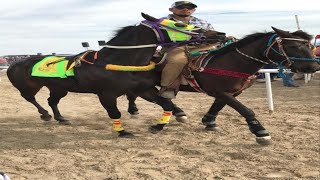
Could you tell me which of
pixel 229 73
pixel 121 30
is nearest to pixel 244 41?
pixel 229 73

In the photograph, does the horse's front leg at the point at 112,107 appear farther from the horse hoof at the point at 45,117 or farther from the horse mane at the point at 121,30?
the horse hoof at the point at 45,117

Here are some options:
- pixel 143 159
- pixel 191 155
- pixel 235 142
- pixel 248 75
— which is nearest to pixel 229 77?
pixel 248 75

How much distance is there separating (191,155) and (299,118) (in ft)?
10.2

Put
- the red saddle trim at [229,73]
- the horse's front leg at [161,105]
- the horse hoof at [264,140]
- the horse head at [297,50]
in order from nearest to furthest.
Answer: the horse head at [297,50]
the horse hoof at [264,140]
the red saddle trim at [229,73]
the horse's front leg at [161,105]

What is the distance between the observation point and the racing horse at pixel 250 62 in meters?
5.23

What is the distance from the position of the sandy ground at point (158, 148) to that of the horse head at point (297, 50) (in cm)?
102

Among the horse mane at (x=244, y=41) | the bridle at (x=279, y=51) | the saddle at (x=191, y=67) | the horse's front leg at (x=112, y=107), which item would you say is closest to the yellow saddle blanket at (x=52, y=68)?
the horse's front leg at (x=112, y=107)

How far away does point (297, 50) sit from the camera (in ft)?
17.1

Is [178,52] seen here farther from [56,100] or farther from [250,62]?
[56,100]

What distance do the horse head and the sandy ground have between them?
1017mm

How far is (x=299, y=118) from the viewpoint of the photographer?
7332 mm

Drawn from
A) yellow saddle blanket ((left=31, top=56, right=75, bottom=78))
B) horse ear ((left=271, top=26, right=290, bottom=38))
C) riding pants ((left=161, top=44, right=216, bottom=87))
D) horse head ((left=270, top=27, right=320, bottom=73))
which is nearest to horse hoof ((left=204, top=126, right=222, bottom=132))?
riding pants ((left=161, top=44, right=216, bottom=87))

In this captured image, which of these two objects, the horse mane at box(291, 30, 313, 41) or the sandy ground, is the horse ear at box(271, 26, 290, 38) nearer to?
the horse mane at box(291, 30, 313, 41)

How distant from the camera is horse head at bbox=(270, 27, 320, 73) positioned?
5199 mm
